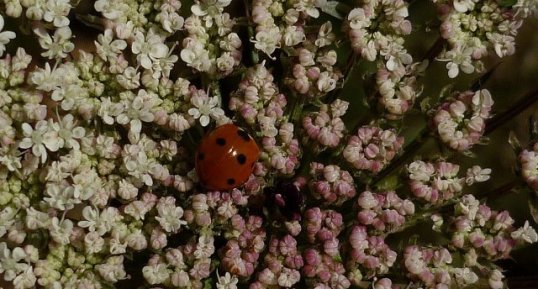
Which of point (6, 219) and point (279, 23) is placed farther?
point (279, 23)

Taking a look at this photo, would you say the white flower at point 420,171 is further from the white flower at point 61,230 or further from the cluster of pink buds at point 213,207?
the white flower at point 61,230

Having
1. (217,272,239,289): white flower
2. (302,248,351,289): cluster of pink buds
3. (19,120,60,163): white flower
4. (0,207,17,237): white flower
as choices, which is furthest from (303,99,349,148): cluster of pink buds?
(0,207,17,237): white flower

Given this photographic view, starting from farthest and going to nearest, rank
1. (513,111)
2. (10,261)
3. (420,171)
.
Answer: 1. (513,111)
2. (420,171)
3. (10,261)

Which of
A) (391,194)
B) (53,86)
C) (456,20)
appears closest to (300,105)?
(391,194)

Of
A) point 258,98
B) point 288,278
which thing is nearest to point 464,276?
point 288,278

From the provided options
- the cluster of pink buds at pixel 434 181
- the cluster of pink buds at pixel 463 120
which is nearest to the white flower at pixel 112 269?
the cluster of pink buds at pixel 434 181

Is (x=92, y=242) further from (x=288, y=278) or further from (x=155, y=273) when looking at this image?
(x=288, y=278)

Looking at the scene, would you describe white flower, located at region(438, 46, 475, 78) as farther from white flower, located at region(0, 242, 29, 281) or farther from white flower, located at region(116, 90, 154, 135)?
white flower, located at region(0, 242, 29, 281)
